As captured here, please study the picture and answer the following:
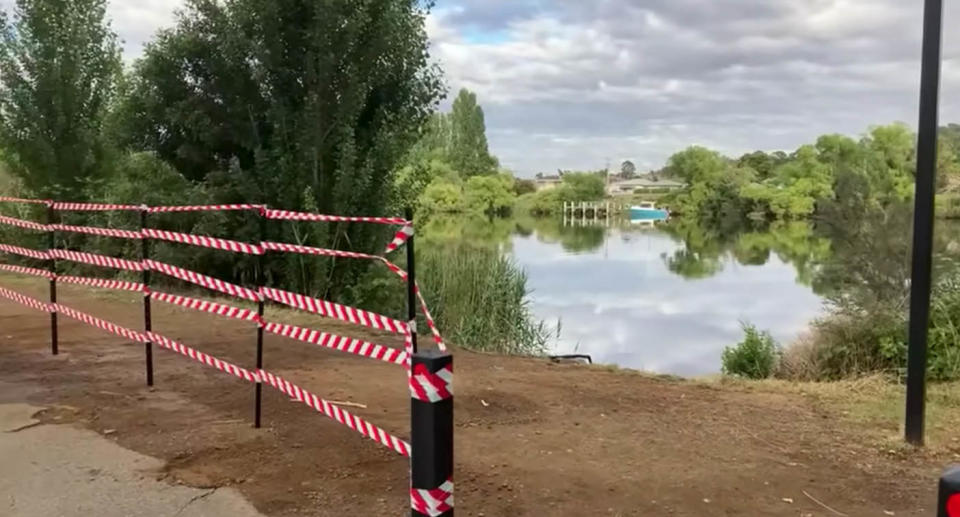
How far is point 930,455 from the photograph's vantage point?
16.8 feet

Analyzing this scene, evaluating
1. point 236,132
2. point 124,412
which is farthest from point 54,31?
point 124,412

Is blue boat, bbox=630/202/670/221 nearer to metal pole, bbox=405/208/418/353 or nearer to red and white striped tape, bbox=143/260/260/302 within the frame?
red and white striped tape, bbox=143/260/260/302

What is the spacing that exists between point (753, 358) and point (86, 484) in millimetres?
8103

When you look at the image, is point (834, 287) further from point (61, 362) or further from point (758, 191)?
point (758, 191)

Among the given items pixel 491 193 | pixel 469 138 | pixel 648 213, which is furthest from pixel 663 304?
pixel 469 138

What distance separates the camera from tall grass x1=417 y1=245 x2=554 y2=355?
13531mm

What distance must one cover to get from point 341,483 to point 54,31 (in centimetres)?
1817

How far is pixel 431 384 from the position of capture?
3.00m

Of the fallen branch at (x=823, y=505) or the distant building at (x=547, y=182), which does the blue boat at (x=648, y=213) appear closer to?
the distant building at (x=547, y=182)

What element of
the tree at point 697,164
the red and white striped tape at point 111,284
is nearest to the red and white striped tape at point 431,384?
the red and white striped tape at point 111,284

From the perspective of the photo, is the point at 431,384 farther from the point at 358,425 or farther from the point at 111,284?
the point at 111,284

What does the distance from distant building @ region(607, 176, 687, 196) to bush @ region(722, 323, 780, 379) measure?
53.4 m

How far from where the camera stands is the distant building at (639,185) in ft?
223

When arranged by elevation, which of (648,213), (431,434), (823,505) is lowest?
(823,505)
